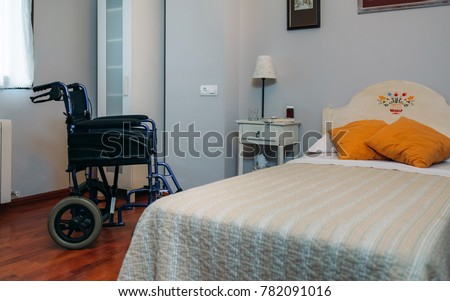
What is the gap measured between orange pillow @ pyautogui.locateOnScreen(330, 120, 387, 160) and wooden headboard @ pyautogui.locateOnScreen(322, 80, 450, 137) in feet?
0.57

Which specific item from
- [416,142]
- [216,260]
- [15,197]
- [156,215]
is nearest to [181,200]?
[156,215]

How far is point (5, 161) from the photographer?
3047 mm

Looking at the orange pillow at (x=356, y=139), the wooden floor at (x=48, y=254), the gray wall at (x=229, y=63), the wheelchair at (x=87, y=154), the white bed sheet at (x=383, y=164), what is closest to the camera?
the wooden floor at (x=48, y=254)

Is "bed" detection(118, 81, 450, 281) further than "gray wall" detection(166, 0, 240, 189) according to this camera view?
No

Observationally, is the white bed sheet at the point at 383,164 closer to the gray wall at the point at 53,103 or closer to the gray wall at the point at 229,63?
the gray wall at the point at 229,63

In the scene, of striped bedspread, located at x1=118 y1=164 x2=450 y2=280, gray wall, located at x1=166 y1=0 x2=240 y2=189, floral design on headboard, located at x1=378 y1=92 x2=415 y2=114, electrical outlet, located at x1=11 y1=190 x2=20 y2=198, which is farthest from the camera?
gray wall, located at x1=166 y1=0 x2=240 y2=189

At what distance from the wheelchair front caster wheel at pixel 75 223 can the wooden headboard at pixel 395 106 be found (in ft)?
6.09

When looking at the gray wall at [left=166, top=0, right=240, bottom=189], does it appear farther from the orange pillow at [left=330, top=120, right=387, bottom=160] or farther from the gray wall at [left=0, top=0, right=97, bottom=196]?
the orange pillow at [left=330, top=120, right=387, bottom=160]

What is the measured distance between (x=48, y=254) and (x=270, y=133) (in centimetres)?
176

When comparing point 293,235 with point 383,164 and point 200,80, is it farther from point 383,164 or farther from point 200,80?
point 200,80

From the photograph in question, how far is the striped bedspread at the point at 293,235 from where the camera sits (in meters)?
1.05

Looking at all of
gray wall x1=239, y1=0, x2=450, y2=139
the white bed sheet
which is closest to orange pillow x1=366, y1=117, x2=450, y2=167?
→ the white bed sheet

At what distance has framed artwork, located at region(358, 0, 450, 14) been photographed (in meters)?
2.94

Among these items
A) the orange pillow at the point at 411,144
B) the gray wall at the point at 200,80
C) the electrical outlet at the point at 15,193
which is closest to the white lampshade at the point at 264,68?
the gray wall at the point at 200,80
